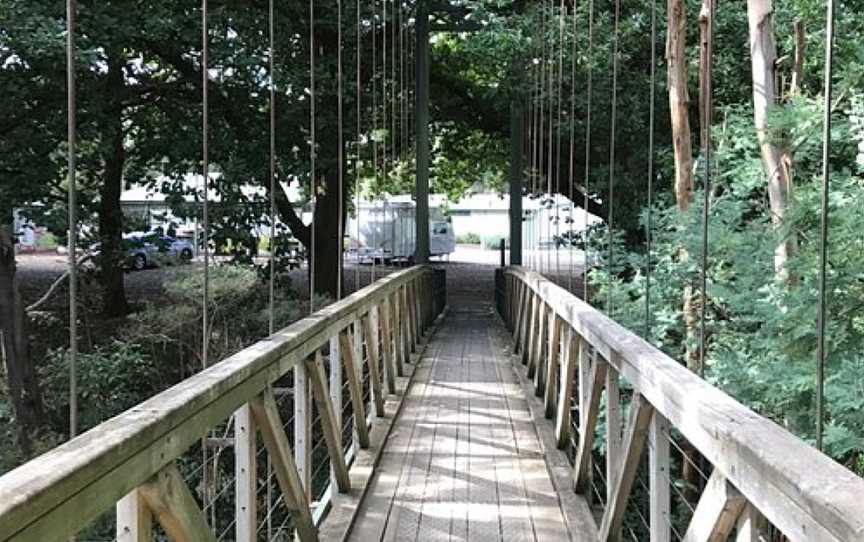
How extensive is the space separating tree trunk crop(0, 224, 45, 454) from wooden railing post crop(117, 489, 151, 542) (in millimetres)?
6803

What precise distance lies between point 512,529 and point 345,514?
0.51 meters

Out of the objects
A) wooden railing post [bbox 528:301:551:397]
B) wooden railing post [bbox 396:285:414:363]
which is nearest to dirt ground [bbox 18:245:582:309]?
wooden railing post [bbox 396:285:414:363]

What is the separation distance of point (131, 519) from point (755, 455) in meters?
0.80

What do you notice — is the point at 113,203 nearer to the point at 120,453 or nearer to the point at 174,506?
the point at 174,506

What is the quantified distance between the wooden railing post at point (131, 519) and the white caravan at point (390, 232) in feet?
16.5

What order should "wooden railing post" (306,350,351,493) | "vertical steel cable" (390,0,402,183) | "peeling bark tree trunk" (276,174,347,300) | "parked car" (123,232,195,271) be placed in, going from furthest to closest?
"peeling bark tree trunk" (276,174,347,300) → "vertical steel cable" (390,0,402,183) → "parked car" (123,232,195,271) → "wooden railing post" (306,350,351,493)

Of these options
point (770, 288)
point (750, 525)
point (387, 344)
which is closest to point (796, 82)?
point (770, 288)

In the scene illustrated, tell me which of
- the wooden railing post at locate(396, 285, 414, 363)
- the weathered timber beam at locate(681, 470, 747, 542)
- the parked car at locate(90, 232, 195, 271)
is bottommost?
the wooden railing post at locate(396, 285, 414, 363)

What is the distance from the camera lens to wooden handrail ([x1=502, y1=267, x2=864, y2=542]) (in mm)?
923

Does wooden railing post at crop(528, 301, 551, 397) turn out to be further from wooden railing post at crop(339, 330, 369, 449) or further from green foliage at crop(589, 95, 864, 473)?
wooden railing post at crop(339, 330, 369, 449)

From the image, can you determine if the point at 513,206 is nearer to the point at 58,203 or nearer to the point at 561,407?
the point at 58,203

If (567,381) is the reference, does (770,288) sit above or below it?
above

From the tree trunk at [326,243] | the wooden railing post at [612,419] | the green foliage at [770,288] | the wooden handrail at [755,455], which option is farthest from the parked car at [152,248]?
the wooden handrail at [755,455]

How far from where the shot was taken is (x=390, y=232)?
1880 cm
